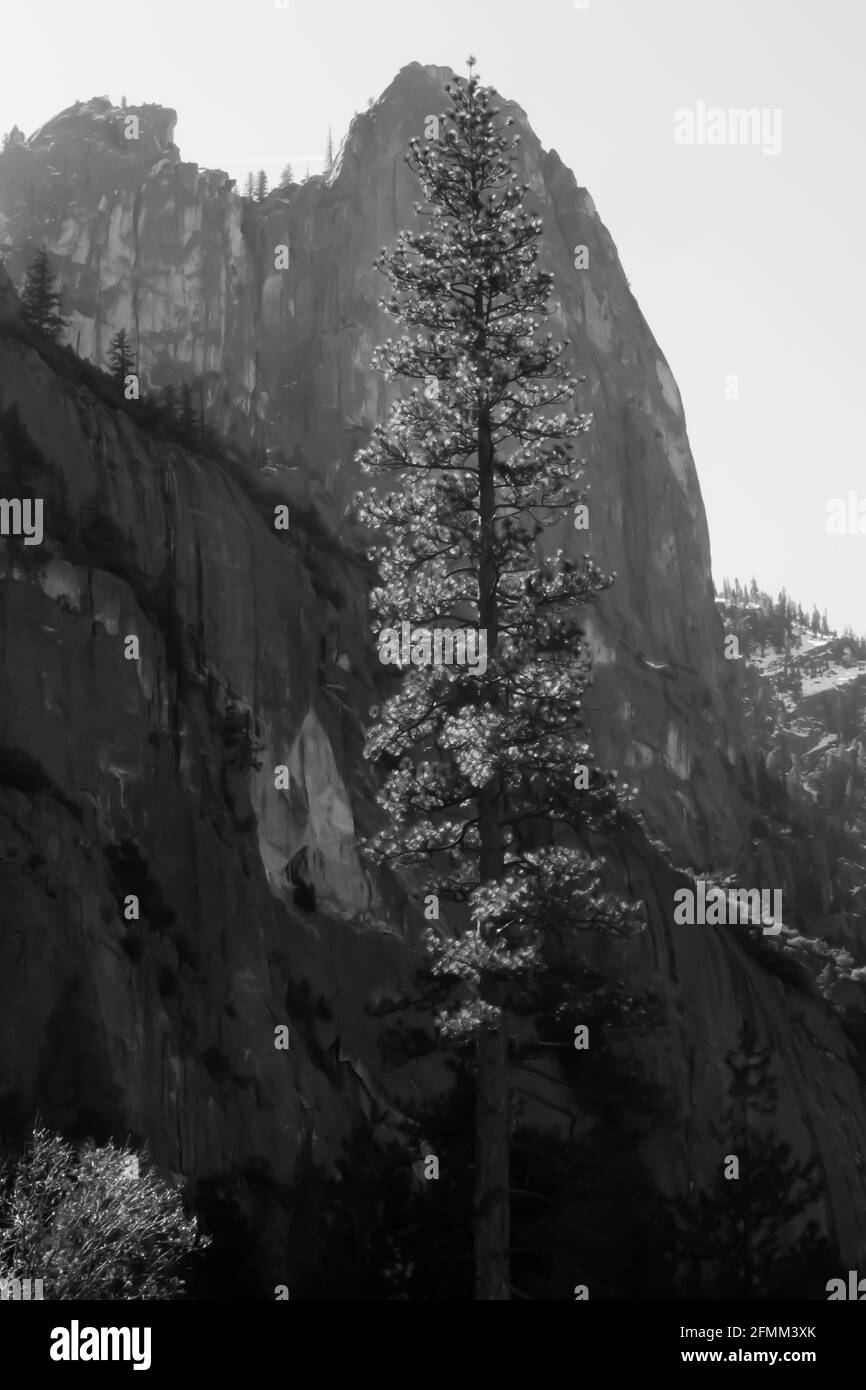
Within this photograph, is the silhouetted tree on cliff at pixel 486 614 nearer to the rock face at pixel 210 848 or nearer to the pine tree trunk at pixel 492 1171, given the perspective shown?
the pine tree trunk at pixel 492 1171

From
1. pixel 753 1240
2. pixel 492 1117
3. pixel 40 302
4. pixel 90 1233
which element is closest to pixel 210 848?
pixel 753 1240

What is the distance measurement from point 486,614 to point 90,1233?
11362 millimetres

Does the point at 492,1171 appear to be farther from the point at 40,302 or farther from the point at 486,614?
the point at 40,302

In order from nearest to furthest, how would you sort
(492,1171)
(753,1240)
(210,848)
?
(492,1171), (753,1240), (210,848)

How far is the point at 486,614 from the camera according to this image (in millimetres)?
27609

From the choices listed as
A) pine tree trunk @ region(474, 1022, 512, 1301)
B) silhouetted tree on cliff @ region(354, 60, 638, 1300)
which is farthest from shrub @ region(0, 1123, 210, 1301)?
silhouetted tree on cliff @ region(354, 60, 638, 1300)

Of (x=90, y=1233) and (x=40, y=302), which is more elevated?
(x=40, y=302)

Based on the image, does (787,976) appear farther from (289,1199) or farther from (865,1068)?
(289,1199)

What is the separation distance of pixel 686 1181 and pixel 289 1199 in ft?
48.1

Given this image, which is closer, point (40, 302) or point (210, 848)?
point (210, 848)

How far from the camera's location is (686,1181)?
5628 cm

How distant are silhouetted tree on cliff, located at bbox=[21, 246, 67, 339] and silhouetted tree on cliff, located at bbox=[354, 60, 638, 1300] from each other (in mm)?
44187

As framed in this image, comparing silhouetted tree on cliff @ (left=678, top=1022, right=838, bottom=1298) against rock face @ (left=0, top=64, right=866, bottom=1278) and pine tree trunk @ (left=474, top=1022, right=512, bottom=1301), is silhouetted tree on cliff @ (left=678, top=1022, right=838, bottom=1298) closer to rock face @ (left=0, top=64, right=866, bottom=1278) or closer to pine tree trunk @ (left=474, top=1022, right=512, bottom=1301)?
rock face @ (left=0, top=64, right=866, bottom=1278)

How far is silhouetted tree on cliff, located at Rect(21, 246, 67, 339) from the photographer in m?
71.7
